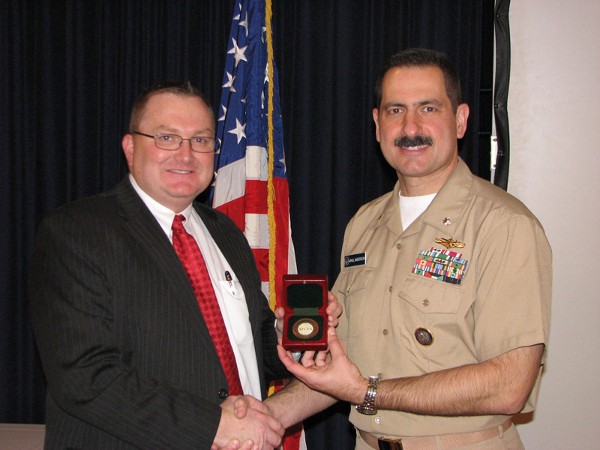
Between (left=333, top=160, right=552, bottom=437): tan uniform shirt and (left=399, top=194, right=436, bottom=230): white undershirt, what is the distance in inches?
1.5

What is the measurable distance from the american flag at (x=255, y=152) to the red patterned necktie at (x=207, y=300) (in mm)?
1339

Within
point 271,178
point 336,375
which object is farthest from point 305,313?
point 271,178

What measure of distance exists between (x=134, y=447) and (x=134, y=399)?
0.21m

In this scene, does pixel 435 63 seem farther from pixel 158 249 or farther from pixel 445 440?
pixel 445 440

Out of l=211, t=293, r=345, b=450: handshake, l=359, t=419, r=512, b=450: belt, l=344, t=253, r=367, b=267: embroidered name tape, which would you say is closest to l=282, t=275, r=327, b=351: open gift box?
l=211, t=293, r=345, b=450: handshake

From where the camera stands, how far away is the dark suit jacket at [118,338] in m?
2.08

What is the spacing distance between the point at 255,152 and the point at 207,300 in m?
1.67

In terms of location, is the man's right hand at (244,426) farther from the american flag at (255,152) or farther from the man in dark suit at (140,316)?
the american flag at (255,152)

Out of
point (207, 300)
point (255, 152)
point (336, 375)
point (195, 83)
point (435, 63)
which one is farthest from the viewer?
point (195, 83)

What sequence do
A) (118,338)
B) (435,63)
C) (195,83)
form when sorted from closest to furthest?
(118,338), (435,63), (195,83)

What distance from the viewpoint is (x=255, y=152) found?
3844mm

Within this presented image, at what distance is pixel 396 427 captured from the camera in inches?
88.8

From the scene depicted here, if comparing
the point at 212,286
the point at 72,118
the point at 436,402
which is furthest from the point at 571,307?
the point at 72,118

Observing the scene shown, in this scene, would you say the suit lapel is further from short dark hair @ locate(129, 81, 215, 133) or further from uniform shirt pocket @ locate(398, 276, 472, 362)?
uniform shirt pocket @ locate(398, 276, 472, 362)
